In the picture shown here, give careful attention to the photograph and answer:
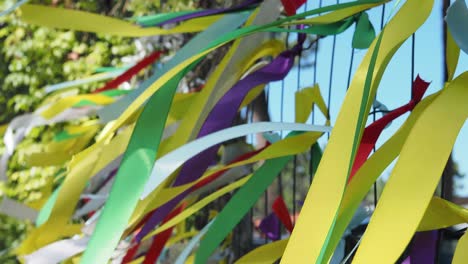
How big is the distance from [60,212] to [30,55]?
2882mm

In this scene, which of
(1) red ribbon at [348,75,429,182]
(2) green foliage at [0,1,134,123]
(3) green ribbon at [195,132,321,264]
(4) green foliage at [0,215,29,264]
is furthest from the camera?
(4) green foliage at [0,215,29,264]

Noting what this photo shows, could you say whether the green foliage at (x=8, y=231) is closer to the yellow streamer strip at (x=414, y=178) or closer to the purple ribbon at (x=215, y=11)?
the purple ribbon at (x=215, y=11)

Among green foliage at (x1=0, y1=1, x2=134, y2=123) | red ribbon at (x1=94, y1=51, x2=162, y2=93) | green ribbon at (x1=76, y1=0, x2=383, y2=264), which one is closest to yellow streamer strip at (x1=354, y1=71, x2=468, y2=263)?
green ribbon at (x1=76, y1=0, x2=383, y2=264)

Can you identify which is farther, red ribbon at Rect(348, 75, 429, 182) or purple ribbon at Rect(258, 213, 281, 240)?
purple ribbon at Rect(258, 213, 281, 240)

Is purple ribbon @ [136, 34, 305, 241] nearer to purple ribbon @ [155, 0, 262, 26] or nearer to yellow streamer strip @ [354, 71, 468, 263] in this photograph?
purple ribbon @ [155, 0, 262, 26]

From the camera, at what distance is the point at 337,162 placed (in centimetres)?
44

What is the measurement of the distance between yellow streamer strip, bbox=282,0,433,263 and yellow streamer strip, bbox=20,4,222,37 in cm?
37

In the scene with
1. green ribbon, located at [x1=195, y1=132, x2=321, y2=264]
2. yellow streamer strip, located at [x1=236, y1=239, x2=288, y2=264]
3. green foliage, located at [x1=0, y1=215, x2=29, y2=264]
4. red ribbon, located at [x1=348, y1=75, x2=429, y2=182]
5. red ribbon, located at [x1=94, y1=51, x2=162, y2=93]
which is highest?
red ribbon, located at [x1=94, y1=51, x2=162, y2=93]

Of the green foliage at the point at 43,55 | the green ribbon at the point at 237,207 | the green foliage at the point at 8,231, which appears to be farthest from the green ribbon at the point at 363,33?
the green foliage at the point at 8,231

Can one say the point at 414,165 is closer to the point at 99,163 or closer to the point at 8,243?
the point at 99,163

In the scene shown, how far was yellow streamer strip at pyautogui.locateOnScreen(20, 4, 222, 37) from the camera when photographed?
787mm

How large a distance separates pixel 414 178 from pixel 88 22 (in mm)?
500

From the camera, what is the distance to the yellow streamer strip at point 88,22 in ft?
2.58

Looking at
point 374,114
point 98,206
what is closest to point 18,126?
point 98,206
